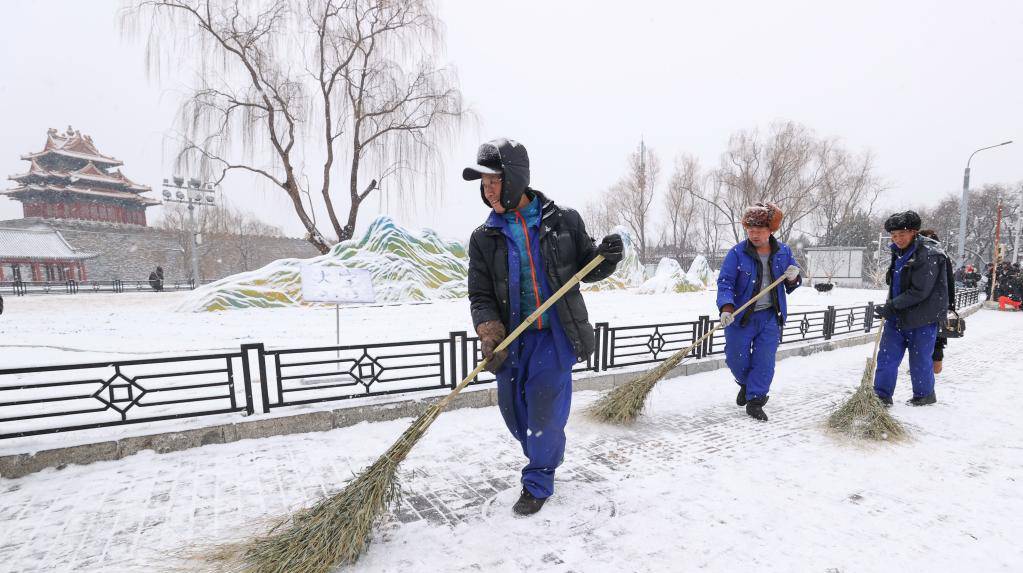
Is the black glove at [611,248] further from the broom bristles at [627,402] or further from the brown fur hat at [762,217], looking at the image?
the brown fur hat at [762,217]

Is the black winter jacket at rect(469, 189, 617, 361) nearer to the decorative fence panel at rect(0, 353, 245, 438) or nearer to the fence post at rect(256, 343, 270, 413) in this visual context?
the fence post at rect(256, 343, 270, 413)

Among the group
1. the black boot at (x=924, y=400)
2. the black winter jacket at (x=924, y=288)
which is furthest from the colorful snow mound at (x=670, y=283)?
the black winter jacket at (x=924, y=288)

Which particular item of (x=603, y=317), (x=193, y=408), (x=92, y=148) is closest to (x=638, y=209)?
(x=603, y=317)

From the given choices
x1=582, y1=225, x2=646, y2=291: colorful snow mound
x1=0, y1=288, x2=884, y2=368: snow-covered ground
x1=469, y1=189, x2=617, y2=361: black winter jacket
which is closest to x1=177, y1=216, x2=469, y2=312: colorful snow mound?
x1=0, y1=288, x2=884, y2=368: snow-covered ground

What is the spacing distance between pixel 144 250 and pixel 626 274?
1452 inches

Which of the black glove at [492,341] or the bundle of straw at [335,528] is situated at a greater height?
the black glove at [492,341]

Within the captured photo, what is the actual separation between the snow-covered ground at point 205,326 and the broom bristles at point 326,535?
5483mm

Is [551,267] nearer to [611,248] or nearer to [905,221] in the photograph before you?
[611,248]

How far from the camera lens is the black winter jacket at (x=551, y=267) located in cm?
238

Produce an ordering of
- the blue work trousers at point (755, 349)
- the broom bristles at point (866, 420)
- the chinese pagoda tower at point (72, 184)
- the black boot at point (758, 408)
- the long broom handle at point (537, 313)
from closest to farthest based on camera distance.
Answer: the long broom handle at point (537, 313)
the broom bristles at point (866, 420)
the blue work trousers at point (755, 349)
the black boot at point (758, 408)
the chinese pagoda tower at point (72, 184)

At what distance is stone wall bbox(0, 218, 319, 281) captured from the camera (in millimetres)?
31828

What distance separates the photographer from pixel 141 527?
2275mm

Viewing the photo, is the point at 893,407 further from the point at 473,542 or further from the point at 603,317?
the point at 603,317

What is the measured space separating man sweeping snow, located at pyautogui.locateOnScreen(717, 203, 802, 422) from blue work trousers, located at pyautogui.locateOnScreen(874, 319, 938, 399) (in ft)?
3.91
